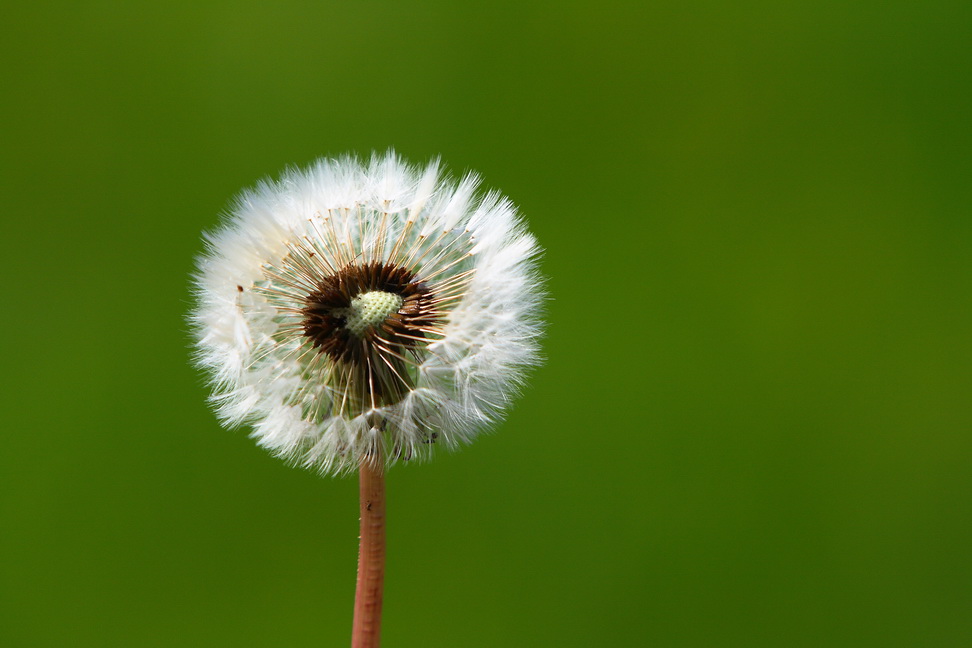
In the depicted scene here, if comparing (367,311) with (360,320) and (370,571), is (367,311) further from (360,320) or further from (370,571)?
(370,571)

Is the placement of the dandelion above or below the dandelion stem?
above

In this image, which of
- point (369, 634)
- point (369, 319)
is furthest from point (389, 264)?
point (369, 634)

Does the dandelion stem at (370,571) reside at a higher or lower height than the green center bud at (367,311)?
lower

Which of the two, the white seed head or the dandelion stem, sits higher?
the white seed head

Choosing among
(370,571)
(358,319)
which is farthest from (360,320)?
(370,571)

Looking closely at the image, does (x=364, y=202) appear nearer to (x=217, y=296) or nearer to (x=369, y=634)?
(x=217, y=296)

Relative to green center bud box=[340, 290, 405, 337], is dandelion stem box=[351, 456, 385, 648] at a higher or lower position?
lower
